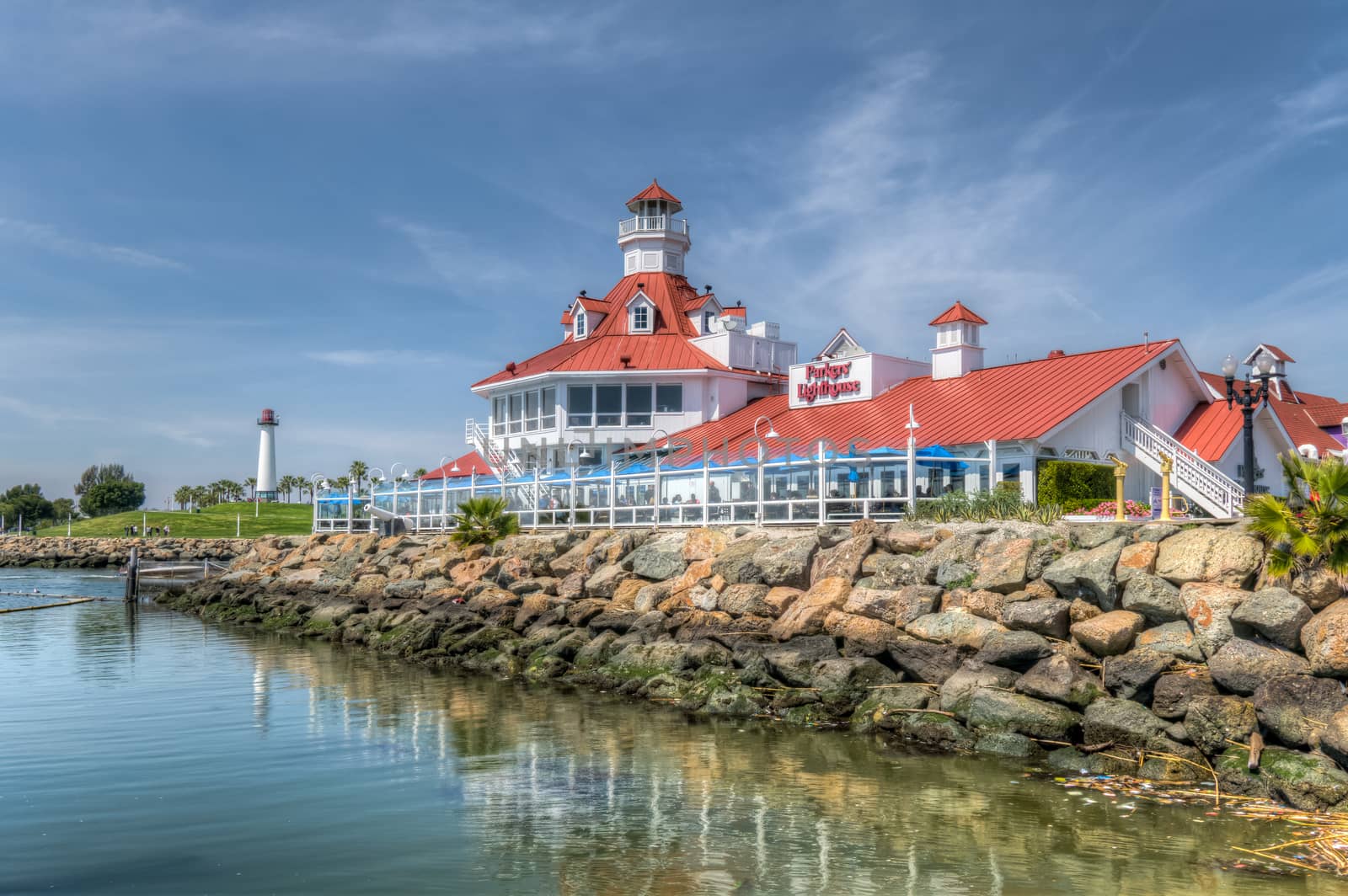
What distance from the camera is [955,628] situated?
658 inches

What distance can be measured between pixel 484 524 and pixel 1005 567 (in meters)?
17.5

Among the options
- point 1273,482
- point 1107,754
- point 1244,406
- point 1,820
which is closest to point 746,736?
point 1107,754

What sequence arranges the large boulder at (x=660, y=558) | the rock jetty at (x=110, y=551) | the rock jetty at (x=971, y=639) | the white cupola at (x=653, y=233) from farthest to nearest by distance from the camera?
1. the rock jetty at (x=110, y=551)
2. the white cupola at (x=653, y=233)
3. the large boulder at (x=660, y=558)
4. the rock jetty at (x=971, y=639)

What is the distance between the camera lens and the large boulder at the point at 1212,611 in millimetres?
14164

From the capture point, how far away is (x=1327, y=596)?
45.3 ft

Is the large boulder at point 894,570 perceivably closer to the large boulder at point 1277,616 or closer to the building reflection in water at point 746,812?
the building reflection in water at point 746,812

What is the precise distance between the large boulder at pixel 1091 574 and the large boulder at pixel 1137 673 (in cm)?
146

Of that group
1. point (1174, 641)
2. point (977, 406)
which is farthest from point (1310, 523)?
point (977, 406)

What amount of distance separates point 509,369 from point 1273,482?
27.5m

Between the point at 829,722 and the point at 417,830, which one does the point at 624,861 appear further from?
the point at 829,722

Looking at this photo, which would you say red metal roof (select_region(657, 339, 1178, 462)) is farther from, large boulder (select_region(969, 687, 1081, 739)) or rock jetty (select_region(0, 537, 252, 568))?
rock jetty (select_region(0, 537, 252, 568))

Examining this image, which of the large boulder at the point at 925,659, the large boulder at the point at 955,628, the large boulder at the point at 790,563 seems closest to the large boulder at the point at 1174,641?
the large boulder at the point at 955,628

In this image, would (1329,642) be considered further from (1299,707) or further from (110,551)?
(110,551)

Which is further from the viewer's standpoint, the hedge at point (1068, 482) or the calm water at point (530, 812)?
the hedge at point (1068, 482)
